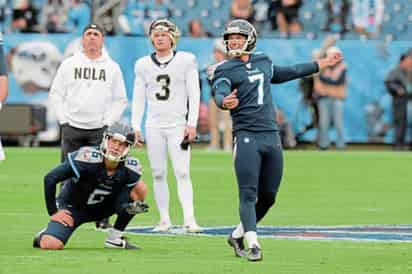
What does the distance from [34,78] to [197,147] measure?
140 inches

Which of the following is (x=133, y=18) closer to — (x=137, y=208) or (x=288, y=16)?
(x=288, y=16)

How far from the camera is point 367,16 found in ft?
95.5

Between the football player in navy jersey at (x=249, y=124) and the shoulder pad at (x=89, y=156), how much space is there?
1135 millimetres

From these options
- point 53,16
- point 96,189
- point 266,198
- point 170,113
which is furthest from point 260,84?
point 53,16

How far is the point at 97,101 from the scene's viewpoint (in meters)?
13.2

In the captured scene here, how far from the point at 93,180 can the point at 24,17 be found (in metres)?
18.8

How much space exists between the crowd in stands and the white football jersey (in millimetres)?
15783

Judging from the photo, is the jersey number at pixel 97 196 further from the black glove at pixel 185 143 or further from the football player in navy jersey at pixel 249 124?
the black glove at pixel 185 143

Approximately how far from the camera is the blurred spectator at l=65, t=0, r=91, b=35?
2901 cm

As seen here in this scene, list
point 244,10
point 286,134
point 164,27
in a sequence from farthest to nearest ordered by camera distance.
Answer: point 244,10, point 286,134, point 164,27

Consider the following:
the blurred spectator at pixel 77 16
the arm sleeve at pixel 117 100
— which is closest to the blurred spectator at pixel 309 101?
the blurred spectator at pixel 77 16

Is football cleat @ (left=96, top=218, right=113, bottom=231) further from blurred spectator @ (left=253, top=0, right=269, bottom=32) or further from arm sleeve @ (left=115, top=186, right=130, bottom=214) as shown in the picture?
blurred spectator @ (left=253, top=0, right=269, bottom=32)

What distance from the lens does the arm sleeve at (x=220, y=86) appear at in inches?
408

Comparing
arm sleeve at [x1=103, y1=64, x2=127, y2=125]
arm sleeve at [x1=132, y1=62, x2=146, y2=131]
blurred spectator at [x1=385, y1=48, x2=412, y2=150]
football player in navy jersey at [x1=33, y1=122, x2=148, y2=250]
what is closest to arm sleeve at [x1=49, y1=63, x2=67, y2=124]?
arm sleeve at [x1=103, y1=64, x2=127, y2=125]
